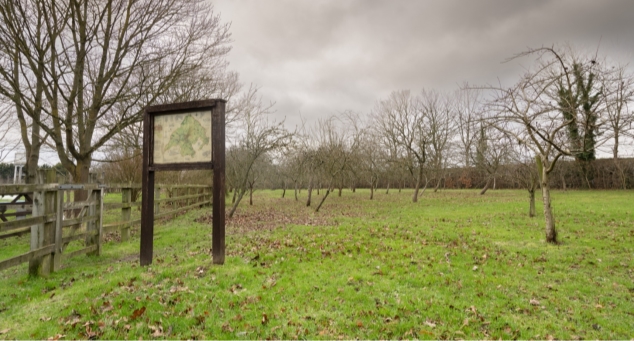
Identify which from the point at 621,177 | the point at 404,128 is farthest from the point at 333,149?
the point at 621,177

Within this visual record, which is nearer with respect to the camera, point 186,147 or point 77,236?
point 186,147

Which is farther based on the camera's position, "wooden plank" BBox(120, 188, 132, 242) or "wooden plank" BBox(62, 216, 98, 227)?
"wooden plank" BBox(120, 188, 132, 242)

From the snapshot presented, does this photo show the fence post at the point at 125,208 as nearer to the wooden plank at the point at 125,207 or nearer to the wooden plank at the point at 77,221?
the wooden plank at the point at 125,207

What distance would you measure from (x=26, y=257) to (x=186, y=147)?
3.07 metres

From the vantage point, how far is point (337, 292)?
4.84 metres

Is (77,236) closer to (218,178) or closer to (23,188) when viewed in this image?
(23,188)

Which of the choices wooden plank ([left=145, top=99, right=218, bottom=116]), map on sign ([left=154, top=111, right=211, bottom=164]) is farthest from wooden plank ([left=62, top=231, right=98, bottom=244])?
wooden plank ([left=145, top=99, right=218, bottom=116])

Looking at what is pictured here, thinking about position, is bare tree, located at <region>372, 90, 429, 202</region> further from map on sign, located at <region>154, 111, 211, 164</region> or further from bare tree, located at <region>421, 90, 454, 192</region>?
map on sign, located at <region>154, 111, 211, 164</region>

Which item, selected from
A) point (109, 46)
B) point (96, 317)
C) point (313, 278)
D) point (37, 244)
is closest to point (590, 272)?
point (313, 278)

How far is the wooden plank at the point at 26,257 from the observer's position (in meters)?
4.81

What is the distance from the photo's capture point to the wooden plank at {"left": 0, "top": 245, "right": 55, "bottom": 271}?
189 inches

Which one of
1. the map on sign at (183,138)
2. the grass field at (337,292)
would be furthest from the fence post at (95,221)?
the map on sign at (183,138)

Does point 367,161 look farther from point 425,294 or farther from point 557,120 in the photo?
point 425,294

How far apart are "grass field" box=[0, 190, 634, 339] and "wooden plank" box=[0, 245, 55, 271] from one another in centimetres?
41
